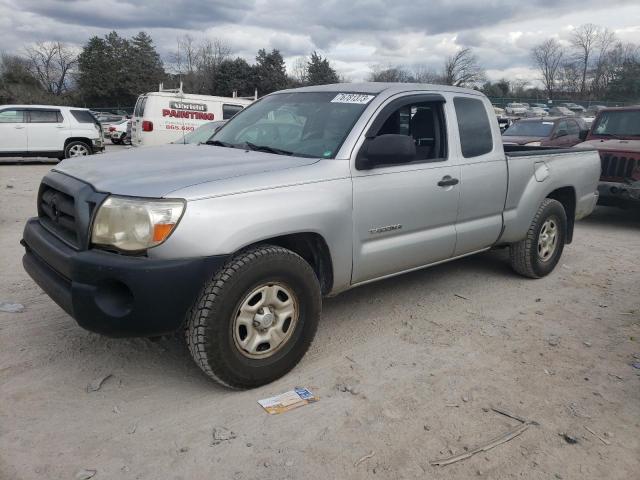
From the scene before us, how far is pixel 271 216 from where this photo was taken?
9.77 feet

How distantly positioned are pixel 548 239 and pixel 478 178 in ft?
5.06

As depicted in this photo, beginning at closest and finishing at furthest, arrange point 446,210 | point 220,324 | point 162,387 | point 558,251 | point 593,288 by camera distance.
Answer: point 220,324 → point 162,387 → point 446,210 → point 593,288 → point 558,251

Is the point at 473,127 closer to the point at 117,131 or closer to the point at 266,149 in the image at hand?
the point at 266,149

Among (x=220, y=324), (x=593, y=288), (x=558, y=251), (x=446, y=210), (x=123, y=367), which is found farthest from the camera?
(x=558, y=251)

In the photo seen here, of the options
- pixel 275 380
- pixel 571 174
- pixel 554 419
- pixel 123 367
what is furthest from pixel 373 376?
pixel 571 174

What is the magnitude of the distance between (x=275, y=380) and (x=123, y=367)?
3.30 ft

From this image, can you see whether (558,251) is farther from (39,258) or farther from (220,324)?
(39,258)

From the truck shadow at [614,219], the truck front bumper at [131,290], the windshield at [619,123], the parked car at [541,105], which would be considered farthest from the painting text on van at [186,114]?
the parked car at [541,105]

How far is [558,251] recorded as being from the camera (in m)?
5.52

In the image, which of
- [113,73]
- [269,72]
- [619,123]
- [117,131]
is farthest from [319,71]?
[619,123]

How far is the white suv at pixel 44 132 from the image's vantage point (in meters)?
14.6

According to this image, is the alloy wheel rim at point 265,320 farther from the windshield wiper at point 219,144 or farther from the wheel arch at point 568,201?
the wheel arch at point 568,201

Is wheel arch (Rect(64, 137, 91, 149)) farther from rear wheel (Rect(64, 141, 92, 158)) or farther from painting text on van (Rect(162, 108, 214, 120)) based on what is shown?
painting text on van (Rect(162, 108, 214, 120))

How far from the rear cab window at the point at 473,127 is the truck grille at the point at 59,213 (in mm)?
2932
